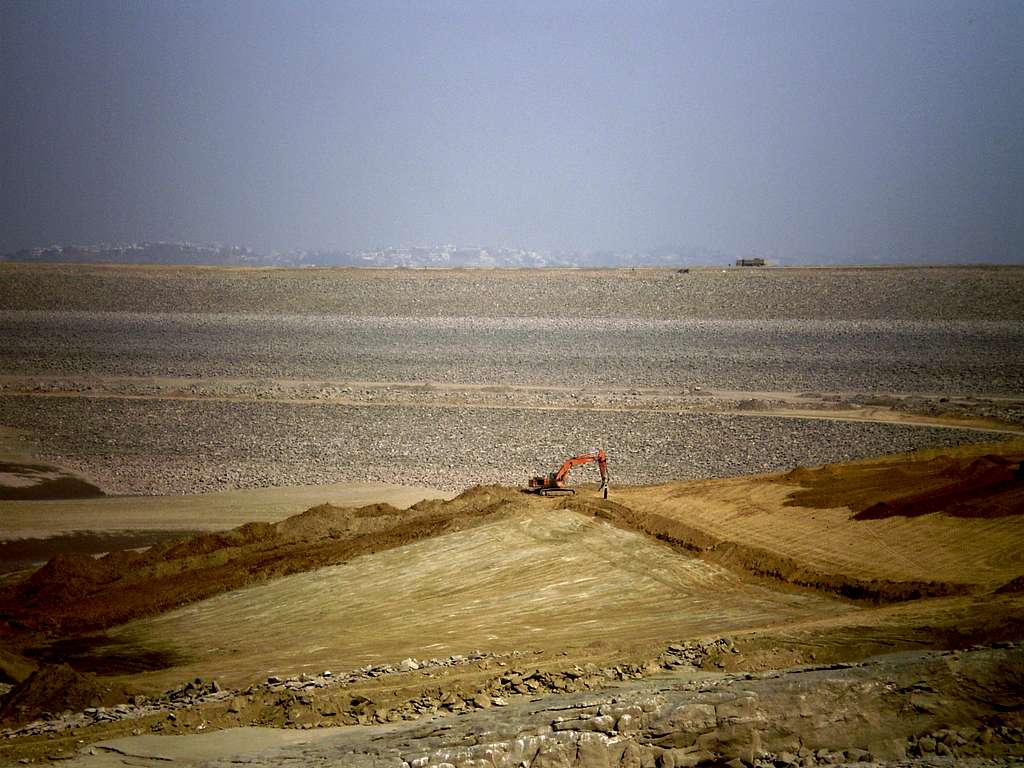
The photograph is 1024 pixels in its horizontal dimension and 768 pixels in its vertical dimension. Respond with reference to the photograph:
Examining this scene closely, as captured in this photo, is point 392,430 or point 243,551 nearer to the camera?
point 243,551

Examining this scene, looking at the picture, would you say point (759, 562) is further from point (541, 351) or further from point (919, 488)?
point (541, 351)

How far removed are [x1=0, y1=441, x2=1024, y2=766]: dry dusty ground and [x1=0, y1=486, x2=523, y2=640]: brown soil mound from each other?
0.12 ft

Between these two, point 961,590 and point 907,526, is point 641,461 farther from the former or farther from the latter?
point 961,590

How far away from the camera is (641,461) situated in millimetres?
17688

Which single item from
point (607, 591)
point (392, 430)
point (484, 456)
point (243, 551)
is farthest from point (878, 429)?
point (243, 551)

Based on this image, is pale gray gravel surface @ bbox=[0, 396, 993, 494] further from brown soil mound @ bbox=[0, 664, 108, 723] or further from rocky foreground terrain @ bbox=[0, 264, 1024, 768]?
brown soil mound @ bbox=[0, 664, 108, 723]

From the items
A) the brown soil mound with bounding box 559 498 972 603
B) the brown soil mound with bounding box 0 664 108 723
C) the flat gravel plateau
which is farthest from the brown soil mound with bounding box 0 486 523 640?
the flat gravel plateau

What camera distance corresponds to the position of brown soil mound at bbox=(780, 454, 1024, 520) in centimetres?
1182

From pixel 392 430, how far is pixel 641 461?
5199 mm

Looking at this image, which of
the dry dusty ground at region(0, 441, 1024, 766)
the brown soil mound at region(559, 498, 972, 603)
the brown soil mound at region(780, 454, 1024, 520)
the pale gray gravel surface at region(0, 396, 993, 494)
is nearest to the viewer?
the dry dusty ground at region(0, 441, 1024, 766)

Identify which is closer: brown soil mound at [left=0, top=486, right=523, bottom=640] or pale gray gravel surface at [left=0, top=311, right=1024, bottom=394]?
brown soil mound at [left=0, top=486, right=523, bottom=640]

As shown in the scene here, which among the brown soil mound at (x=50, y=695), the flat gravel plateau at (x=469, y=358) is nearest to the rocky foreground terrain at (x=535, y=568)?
the brown soil mound at (x=50, y=695)

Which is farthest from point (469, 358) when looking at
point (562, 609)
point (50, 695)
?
point (50, 695)

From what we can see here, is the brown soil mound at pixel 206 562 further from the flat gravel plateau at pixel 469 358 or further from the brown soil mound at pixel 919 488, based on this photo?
the brown soil mound at pixel 919 488
